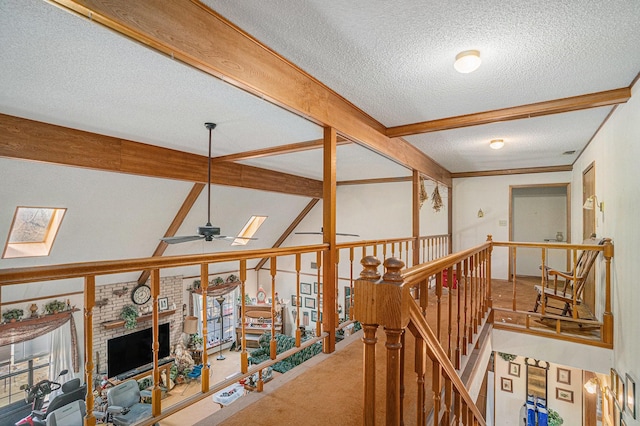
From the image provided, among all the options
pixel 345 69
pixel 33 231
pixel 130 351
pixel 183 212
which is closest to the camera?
pixel 345 69

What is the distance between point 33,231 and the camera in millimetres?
5027

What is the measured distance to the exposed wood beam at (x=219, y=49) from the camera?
4.71 ft

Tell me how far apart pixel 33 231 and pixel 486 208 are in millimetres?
8287

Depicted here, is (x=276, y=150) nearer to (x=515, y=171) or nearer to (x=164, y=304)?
(x=515, y=171)

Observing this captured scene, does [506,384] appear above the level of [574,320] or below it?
below

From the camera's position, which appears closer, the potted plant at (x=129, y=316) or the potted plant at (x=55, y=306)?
the potted plant at (x=55, y=306)

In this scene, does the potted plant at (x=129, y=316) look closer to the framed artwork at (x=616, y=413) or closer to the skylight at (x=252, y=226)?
the skylight at (x=252, y=226)

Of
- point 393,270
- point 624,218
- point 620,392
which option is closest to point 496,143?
point 624,218

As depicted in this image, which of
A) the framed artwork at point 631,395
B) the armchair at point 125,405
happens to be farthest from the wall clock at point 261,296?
the framed artwork at point 631,395

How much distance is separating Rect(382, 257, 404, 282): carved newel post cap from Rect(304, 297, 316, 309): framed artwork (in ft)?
30.1

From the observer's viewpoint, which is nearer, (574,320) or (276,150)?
(574,320)

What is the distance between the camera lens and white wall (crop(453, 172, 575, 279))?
6.68 meters

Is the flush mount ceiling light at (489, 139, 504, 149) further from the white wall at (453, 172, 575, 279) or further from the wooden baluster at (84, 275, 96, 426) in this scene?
the wooden baluster at (84, 275, 96, 426)

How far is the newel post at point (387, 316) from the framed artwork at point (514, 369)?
21.9 feet
